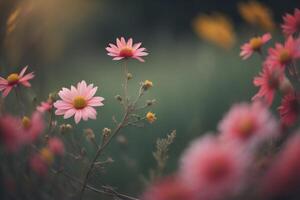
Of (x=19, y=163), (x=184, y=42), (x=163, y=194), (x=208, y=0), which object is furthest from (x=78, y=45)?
(x=163, y=194)

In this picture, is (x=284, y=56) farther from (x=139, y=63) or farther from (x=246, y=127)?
(x=139, y=63)

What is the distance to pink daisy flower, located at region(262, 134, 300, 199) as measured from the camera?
277 mm

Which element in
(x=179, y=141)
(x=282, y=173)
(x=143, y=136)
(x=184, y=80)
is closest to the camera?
(x=282, y=173)

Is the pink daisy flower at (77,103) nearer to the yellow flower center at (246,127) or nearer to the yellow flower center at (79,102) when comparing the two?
the yellow flower center at (79,102)

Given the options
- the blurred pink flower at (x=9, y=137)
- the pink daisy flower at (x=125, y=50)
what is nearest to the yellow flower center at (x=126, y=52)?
the pink daisy flower at (x=125, y=50)

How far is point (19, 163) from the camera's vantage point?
1.79 ft

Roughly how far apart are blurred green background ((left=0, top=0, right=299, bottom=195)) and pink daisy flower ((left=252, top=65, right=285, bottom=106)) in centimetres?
30

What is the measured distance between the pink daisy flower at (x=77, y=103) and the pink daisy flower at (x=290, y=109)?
189 millimetres

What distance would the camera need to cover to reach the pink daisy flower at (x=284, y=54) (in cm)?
45

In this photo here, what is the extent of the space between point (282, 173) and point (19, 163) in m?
0.36

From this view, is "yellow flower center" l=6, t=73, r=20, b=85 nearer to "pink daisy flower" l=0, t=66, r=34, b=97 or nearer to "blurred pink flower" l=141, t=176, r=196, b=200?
"pink daisy flower" l=0, t=66, r=34, b=97

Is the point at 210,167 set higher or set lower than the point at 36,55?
lower

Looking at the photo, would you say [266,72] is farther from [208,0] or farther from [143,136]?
[208,0]

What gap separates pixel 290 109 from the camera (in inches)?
17.3
